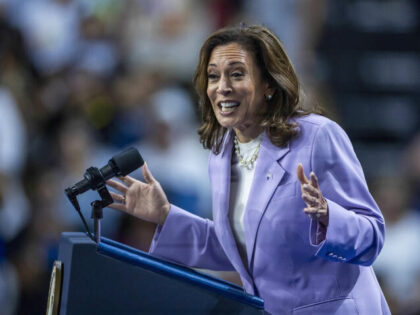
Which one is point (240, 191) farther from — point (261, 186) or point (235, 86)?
point (235, 86)

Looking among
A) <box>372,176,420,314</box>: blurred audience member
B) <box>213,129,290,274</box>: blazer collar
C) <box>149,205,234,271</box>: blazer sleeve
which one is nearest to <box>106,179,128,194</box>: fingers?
<box>149,205,234,271</box>: blazer sleeve

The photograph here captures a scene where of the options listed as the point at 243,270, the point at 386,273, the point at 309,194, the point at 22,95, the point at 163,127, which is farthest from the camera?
the point at 22,95

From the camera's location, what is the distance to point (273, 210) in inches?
65.1

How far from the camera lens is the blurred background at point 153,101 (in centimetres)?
236

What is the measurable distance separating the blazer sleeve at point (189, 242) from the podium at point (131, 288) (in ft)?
0.88

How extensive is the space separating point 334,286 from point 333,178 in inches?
9.7

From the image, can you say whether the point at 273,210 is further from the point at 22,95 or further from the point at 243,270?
the point at 22,95

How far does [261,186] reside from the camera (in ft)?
5.54

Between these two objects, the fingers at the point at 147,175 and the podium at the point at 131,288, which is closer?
the podium at the point at 131,288

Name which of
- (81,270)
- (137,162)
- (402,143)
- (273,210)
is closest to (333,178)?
(273,210)

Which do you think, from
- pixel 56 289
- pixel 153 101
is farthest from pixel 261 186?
pixel 153 101

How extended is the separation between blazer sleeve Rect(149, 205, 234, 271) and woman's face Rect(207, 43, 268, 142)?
0.92ft

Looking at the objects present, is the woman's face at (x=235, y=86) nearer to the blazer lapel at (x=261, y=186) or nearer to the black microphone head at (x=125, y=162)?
the blazer lapel at (x=261, y=186)

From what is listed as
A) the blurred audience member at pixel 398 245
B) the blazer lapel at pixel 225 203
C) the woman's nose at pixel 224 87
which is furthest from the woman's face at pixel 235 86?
the blurred audience member at pixel 398 245
